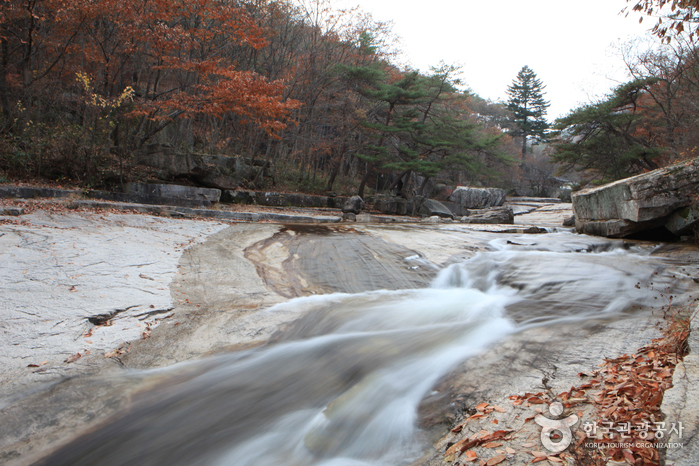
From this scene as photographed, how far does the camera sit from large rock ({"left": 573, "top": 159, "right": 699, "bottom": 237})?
25.2ft

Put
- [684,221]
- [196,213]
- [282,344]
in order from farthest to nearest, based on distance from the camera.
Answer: [196,213] < [684,221] < [282,344]

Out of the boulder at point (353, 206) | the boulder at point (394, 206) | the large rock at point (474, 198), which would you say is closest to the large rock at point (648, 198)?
the boulder at point (353, 206)

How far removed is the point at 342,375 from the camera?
3.28m

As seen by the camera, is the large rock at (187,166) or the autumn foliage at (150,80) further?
the large rock at (187,166)

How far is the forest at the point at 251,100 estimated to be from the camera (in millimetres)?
11148

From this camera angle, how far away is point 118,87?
14.1m

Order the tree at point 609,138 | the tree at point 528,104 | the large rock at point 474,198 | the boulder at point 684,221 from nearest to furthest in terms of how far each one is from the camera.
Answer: the boulder at point 684,221
the tree at point 609,138
the large rock at point 474,198
the tree at point 528,104

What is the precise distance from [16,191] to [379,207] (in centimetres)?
1411

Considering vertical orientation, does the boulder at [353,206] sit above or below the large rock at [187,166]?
below

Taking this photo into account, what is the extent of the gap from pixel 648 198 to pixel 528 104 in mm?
47469

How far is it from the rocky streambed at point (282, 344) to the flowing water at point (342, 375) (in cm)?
2

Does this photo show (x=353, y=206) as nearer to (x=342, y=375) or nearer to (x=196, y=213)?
(x=196, y=213)

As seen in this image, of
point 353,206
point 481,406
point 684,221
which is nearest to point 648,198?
point 684,221

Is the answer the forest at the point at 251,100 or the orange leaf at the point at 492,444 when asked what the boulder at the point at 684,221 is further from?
the orange leaf at the point at 492,444
